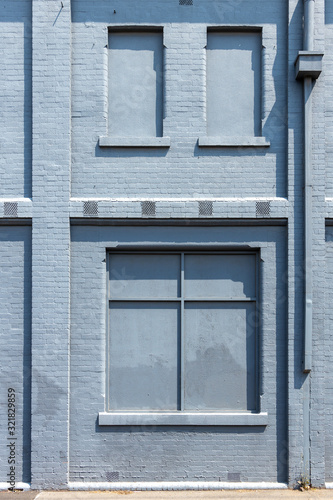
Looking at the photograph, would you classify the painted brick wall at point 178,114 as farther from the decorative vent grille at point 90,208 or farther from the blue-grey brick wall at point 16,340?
the blue-grey brick wall at point 16,340

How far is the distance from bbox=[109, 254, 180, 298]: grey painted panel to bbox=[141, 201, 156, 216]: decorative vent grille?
0.68m

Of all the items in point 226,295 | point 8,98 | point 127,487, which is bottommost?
point 127,487

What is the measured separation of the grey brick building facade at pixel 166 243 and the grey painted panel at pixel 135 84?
0.03m

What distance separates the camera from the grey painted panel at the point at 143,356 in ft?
24.5

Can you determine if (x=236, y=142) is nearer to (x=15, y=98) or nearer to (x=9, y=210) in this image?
(x=15, y=98)

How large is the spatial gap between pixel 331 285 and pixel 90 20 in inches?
218

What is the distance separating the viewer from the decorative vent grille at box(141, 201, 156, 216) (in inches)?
291

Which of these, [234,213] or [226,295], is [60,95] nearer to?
[234,213]

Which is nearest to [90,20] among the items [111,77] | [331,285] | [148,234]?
[111,77]

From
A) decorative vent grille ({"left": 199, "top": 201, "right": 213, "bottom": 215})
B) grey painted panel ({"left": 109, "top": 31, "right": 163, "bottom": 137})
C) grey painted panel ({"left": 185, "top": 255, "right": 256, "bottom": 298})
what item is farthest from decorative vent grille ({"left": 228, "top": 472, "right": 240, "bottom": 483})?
grey painted panel ({"left": 109, "top": 31, "right": 163, "bottom": 137})

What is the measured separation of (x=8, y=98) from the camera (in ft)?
25.0

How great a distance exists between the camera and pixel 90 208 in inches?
291

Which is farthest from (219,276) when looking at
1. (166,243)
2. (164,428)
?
(164,428)

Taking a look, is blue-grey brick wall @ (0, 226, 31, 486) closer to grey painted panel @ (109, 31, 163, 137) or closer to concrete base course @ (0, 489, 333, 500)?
concrete base course @ (0, 489, 333, 500)
